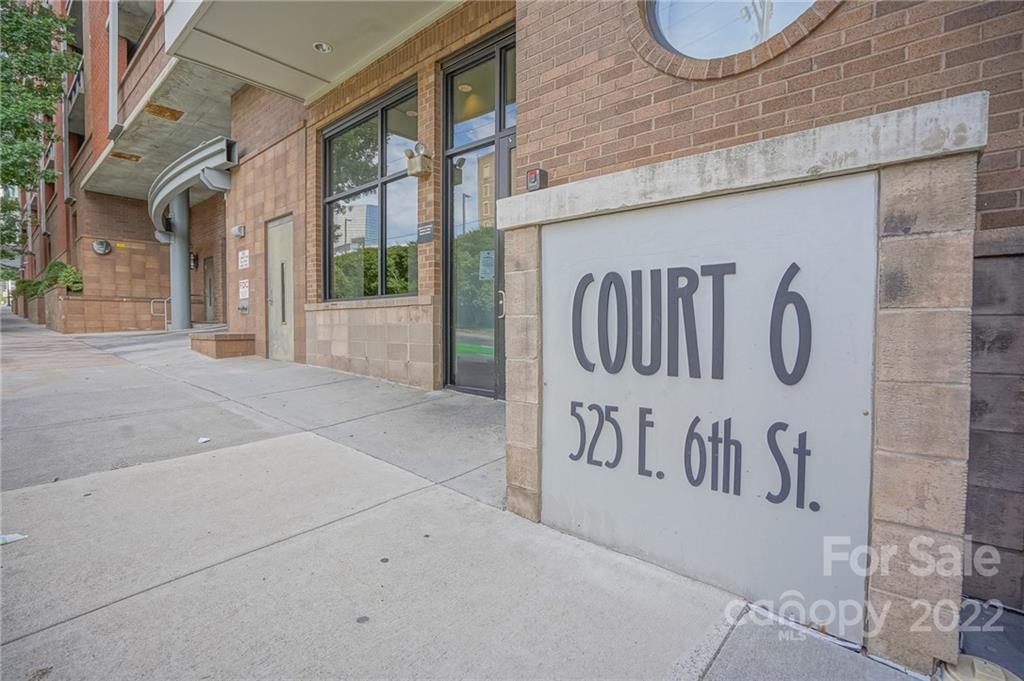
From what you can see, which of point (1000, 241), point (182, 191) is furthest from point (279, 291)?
point (1000, 241)

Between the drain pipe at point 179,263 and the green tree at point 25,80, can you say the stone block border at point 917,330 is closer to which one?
the drain pipe at point 179,263

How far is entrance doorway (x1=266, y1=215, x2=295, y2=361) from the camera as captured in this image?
8.27m

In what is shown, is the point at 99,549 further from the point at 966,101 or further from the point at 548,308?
the point at 966,101

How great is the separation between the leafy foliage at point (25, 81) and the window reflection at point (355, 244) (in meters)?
13.1

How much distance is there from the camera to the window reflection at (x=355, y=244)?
688 centimetres

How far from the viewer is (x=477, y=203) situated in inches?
221

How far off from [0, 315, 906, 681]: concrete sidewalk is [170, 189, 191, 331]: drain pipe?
1320cm

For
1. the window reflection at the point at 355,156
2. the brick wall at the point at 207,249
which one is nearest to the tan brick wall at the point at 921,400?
the window reflection at the point at 355,156

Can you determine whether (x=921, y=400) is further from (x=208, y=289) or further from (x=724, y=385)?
(x=208, y=289)

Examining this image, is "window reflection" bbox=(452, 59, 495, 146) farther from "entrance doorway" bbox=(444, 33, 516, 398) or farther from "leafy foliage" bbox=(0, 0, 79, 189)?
"leafy foliage" bbox=(0, 0, 79, 189)

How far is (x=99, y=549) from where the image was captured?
2.32 metres

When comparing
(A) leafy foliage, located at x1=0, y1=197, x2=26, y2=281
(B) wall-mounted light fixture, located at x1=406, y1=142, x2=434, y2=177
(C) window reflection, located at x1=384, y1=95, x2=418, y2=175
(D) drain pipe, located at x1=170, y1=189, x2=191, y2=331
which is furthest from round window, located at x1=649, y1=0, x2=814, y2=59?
(A) leafy foliage, located at x1=0, y1=197, x2=26, y2=281

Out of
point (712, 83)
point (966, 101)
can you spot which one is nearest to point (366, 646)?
point (966, 101)

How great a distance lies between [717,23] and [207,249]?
2156 centimetres
